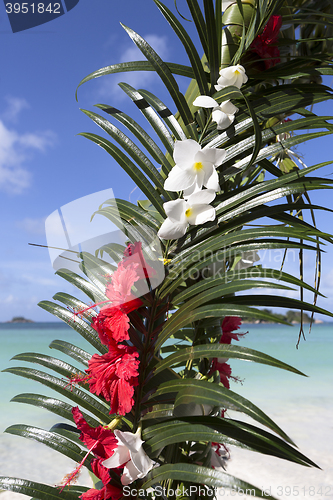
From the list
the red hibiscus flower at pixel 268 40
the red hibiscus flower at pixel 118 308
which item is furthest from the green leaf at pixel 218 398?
the red hibiscus flower at pixel 268 40

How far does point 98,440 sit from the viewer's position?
39cm

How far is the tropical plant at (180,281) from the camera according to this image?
375 mm

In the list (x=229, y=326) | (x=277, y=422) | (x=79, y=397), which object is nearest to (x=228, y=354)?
(x=79, y=397)

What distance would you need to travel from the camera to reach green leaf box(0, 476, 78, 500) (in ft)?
1.32

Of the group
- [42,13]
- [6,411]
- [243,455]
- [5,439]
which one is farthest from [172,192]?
[6,411]

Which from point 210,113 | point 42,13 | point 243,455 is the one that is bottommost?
point 243,455

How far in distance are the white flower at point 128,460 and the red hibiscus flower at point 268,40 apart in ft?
2.13

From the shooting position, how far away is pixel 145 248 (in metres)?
0.51

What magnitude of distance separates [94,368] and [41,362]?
13 centimetres

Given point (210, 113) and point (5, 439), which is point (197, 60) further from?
point (5, 439)

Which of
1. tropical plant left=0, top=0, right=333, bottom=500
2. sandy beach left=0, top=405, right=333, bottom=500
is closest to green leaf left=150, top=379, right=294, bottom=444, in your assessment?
tropical plant left=0, top=0, right=333, bottom=500

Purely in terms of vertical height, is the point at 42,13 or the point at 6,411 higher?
the point at 42,13

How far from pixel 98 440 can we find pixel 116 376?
0.08 meters

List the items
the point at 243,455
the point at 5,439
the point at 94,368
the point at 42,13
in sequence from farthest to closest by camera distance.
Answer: the point at 5,439 < the point at 243,455 < the point at 42,13 < the point at 94,368
